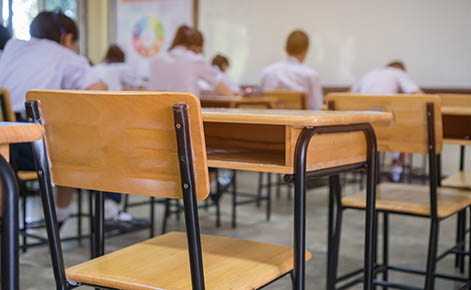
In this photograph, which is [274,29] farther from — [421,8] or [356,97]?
[356,97]

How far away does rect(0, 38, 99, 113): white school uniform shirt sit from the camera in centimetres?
271

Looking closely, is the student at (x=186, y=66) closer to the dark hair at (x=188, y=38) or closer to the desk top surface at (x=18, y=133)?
the dark hair at (x=188, y=38)

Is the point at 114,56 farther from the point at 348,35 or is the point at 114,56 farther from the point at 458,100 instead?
the point at 458,100

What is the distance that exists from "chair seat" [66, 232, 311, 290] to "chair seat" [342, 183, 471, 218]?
71 centimetres

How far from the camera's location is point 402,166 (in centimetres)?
546

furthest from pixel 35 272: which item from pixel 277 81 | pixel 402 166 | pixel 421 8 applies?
pixel 421 8

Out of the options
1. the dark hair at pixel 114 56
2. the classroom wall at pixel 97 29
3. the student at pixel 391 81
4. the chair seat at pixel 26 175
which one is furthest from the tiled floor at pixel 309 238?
the classroom wall at pixel 97 29

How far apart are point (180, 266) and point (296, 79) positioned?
352 centimetres

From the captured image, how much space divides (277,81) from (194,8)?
3.01 metres

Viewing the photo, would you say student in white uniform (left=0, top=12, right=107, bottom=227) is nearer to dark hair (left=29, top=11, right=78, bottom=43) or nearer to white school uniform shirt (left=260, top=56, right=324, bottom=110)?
dark hair (left=29, top=11, right=78, bottom=43)

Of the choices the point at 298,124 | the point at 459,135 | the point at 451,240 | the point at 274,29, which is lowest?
the point at 451,240

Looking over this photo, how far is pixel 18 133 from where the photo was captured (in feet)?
2.46

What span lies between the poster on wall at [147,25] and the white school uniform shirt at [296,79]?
9.75 feet

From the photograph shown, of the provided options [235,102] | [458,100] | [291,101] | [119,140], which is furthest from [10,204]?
[291,101]
